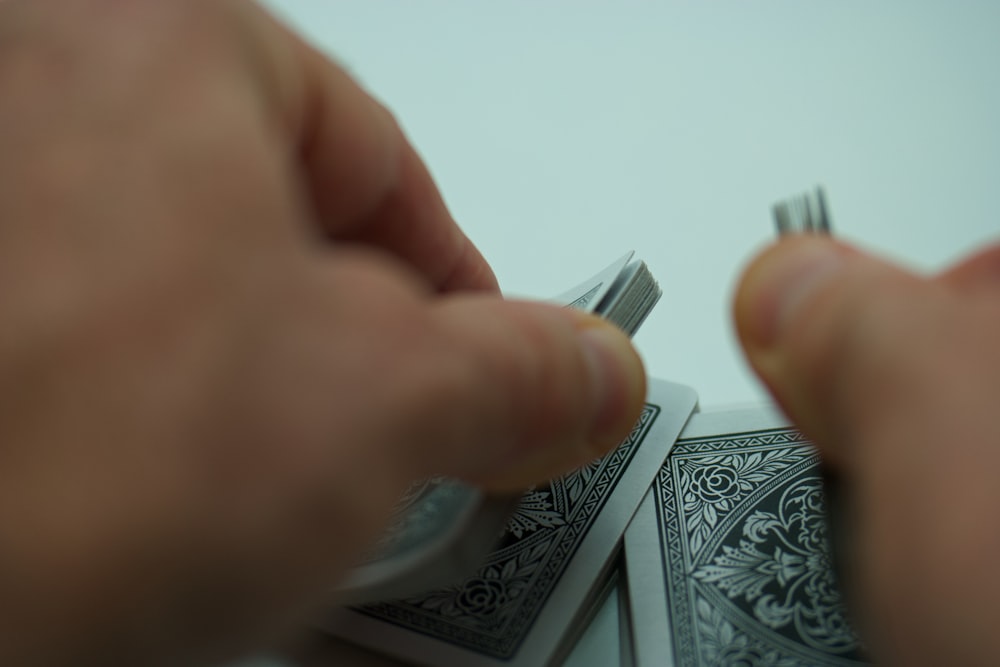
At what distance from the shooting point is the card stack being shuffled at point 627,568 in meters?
0.66

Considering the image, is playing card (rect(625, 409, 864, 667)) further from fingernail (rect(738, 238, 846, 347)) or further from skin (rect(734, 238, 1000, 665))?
fingernail (rect(738, 238, 846, 347))

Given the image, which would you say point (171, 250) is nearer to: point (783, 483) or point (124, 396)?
point (124, 396)

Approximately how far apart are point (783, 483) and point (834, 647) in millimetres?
193

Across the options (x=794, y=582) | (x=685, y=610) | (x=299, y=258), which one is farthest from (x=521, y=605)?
(x=299, y=258)

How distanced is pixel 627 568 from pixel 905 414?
44cm

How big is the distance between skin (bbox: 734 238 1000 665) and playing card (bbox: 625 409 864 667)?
0.71 feet

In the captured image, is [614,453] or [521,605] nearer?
[521,605]

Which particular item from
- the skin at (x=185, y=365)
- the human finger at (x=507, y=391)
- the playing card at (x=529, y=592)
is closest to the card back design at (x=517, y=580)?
the playing card at (x=529, y=592)

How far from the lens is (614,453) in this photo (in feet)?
2.93

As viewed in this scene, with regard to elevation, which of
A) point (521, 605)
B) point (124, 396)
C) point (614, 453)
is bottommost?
point (521, 605)

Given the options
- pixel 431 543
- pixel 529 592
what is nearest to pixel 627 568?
pixel 529 592

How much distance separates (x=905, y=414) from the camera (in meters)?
0.39

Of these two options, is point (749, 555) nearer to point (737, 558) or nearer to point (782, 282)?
point (737, 558)

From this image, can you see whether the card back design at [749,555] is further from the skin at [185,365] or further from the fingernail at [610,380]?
the skin at [185,365]
